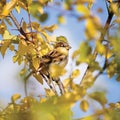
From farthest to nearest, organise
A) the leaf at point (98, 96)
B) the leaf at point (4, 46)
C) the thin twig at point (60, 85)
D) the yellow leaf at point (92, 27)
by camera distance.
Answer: the leaf at point (4, 46)
the thin twig at point (60, 85)
the leaf at point (98, 96)
the yellow leaf at point (92, 27)

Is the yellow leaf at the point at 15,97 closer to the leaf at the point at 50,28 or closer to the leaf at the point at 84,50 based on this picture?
the leaf at the point at 50,28

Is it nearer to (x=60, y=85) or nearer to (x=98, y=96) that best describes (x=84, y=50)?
(x=98, y=96)

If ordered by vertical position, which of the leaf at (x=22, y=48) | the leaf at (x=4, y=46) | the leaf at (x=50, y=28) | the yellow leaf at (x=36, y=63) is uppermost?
the leaf at (x=50, y=28)

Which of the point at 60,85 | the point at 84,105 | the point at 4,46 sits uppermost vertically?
the point at 4,46

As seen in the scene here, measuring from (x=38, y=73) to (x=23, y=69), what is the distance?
79 millimetres

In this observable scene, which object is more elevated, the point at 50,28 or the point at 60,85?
the point at 50,28

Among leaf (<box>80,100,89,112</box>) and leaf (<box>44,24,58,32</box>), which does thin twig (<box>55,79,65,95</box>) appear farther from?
leaf (<box>80,100,89,112</box>)

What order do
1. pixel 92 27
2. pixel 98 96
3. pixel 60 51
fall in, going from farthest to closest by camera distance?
pixel 60 51, pixel 98 96, pixel 92 27

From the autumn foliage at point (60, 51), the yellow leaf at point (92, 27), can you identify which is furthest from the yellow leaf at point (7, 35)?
the yellow leaf at point (92, 27)

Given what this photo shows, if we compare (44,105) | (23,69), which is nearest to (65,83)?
(23,69)

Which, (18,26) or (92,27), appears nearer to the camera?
(92,27)

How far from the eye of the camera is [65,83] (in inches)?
52.0

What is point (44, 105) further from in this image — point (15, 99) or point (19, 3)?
point (19, 3)

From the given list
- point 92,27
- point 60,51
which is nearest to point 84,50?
point 92,27
